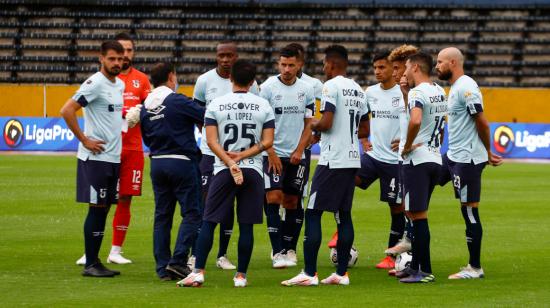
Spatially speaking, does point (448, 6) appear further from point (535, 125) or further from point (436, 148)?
point (436, 148)

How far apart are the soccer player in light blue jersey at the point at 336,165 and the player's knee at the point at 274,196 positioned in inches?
58.9

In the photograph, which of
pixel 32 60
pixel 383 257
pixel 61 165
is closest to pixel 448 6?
pixel 32 60

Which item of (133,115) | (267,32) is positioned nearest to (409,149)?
(133,115)

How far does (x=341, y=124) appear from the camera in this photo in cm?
1067

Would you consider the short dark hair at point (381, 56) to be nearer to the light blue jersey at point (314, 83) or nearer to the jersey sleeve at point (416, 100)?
the light blue jersey at point (314, 83)

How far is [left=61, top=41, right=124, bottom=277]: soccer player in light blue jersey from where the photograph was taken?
36.1ft

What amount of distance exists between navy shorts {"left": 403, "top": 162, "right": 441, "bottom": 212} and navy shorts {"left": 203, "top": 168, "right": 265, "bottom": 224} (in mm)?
1534

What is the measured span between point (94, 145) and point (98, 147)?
5 centimetres

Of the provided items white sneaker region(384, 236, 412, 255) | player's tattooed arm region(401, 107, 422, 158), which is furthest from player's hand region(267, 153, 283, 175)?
white sneaker region(384, 236, 412, 255)

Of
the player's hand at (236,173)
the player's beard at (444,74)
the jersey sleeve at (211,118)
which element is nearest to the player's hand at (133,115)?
the jersey sleeve at (211,118)

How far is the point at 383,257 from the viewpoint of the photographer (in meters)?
12.8

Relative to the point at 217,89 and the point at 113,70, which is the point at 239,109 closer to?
the point at 113,70

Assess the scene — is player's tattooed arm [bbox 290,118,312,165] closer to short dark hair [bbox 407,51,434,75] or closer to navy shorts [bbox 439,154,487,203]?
short dark hair [bbox 407,51,434,75]

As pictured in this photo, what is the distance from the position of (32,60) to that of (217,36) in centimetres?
648
